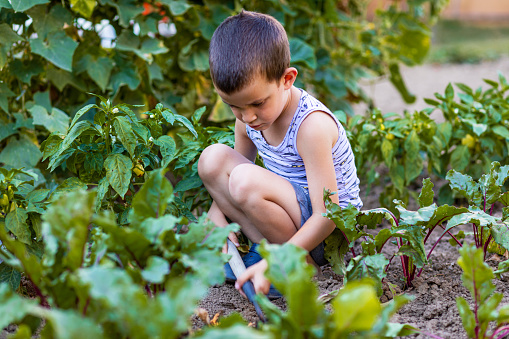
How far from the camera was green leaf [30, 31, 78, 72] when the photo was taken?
102 inches

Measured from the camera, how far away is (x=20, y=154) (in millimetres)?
2547

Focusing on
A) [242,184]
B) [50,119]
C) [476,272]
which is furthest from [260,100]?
[50,119]

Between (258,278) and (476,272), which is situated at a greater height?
(476,272)

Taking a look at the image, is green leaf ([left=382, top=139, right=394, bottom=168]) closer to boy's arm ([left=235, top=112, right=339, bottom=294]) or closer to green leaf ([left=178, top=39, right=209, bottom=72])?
boy's arm ([left=235, top=112, right=339, bottom=294])

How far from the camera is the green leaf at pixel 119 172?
1774 mm

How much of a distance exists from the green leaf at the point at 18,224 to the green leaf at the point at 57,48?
1017 mm

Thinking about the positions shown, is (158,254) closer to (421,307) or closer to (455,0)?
(421,307)

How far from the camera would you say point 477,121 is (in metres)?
2.59

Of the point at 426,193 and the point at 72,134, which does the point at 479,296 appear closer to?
the point at 426,193

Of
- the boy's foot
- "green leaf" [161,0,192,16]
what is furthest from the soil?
"green leaf" [161,0,192,16]

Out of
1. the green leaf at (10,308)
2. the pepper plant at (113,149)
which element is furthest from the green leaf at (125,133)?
the green leaf at (10,308)

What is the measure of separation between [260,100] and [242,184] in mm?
306

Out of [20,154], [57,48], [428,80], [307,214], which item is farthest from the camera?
[428,80]

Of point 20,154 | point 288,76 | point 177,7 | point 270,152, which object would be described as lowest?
point 20,154
